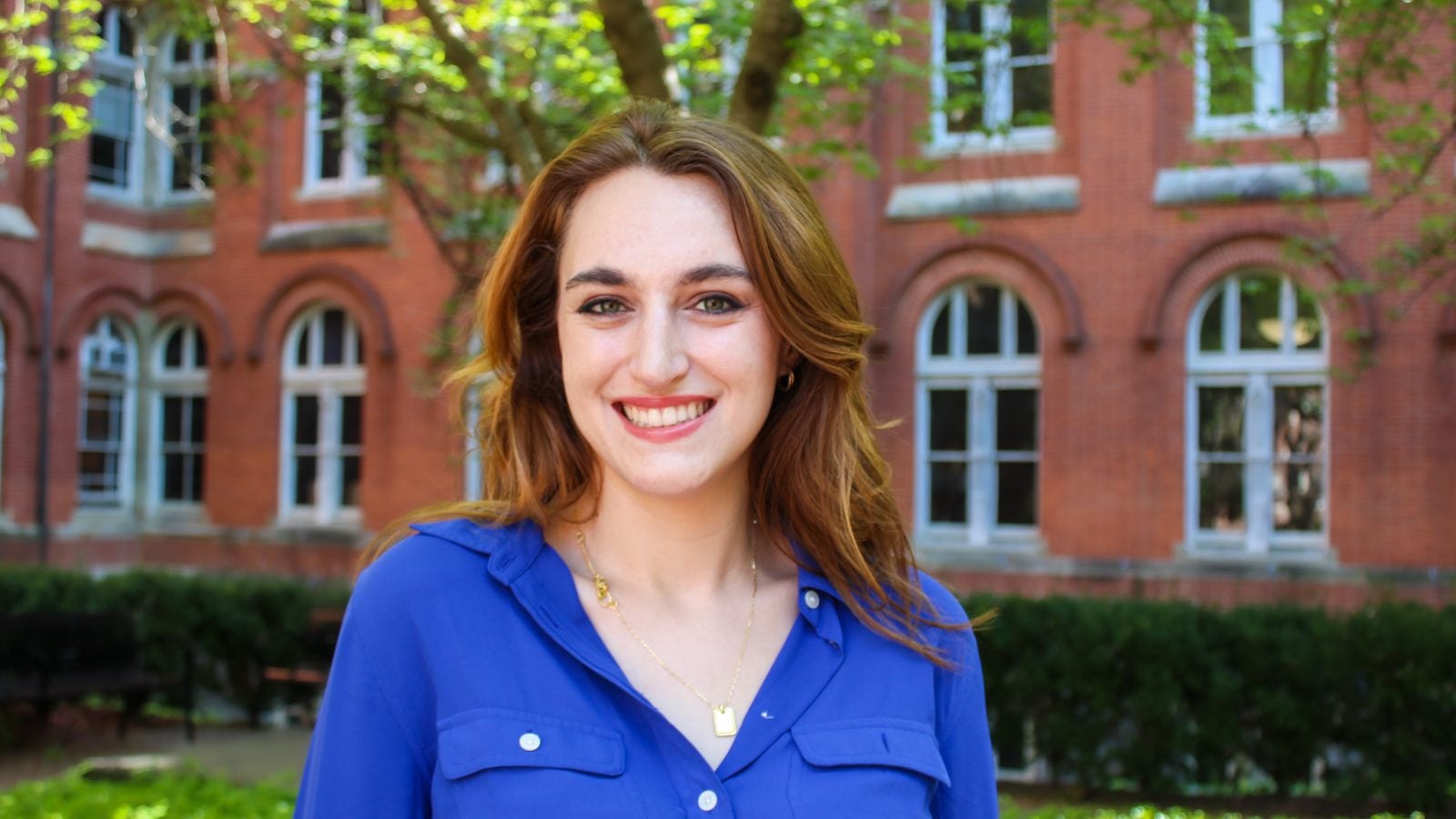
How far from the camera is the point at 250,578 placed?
11523 millimetres

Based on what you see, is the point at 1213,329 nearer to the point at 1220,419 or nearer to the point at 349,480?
the point at 1220,419

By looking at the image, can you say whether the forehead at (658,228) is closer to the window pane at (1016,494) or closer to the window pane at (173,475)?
the window pane at (1016,494)

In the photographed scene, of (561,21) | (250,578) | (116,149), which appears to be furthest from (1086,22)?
(116,149)

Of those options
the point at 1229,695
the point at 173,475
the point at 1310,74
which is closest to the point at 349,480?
the point at 173,475

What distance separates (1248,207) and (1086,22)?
873cm

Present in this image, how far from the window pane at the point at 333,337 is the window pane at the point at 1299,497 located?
12.6m

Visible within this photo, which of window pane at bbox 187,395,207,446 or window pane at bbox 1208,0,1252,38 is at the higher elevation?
window pane at bbox 1208,0,1252,38

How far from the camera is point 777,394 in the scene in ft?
7.28

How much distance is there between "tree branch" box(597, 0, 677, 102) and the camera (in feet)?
17.6

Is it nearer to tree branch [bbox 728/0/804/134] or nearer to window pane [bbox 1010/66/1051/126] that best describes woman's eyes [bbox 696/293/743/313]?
tree branch [bbox 728/0/804/134]

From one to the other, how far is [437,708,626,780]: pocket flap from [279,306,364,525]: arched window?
1801cm

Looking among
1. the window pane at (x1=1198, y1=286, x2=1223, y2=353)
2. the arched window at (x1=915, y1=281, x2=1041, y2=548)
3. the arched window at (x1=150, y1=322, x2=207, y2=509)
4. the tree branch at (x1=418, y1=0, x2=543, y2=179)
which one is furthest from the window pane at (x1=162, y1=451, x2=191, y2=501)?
the tree branch at (x1=418, y1=0, x2=543, y2=179)

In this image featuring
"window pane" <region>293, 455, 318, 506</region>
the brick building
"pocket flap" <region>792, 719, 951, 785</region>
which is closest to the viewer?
"pocket flap" <region>792, 719, 951, 785</region>

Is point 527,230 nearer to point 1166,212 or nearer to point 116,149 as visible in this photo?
point 1166,212
